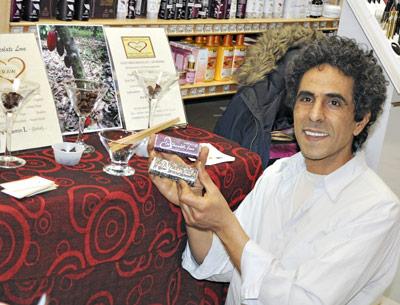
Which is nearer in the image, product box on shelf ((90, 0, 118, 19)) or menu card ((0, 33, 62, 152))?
menu card ((0, 33, 62, 152))

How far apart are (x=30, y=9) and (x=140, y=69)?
48.5 inches

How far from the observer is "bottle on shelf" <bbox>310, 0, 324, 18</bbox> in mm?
5156

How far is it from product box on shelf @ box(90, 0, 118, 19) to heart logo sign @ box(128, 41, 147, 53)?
141 centimetres

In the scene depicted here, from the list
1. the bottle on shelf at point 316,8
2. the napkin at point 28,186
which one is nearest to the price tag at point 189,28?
the bottle on shelf at point 316,8

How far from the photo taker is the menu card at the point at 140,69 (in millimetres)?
2195

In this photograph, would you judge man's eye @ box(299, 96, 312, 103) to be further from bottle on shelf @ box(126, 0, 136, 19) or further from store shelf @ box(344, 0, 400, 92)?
bottle on shelf @ box(126, 0, 136, 19)

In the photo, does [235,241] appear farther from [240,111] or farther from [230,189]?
[240,111]

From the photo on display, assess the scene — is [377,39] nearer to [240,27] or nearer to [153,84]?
[240,27]

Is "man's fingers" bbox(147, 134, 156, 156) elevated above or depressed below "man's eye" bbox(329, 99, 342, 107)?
below

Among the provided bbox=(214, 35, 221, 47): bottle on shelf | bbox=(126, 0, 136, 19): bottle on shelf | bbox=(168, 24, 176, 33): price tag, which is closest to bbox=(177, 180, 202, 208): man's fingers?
bbox=(126, 0, 136, 19): bottle on shelf

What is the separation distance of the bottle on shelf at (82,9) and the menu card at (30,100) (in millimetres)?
1486

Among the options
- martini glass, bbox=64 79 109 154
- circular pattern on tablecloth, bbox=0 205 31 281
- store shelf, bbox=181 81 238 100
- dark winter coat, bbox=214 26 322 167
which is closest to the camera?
circular pattern on tablecloth, bbox=0 205 31 281

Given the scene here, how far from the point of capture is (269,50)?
3.38m

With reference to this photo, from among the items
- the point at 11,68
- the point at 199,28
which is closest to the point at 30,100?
the point at 11,68
